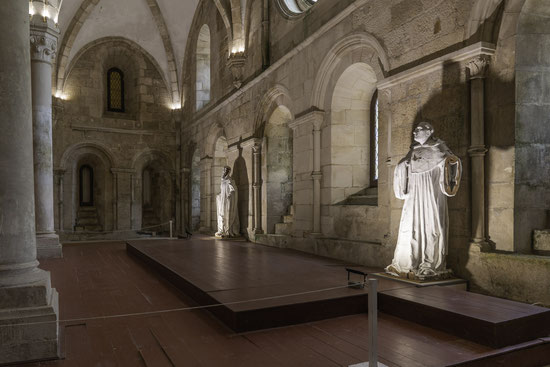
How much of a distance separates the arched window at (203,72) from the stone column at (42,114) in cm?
762

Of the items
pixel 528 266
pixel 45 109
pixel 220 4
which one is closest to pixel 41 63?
pixel 45 109

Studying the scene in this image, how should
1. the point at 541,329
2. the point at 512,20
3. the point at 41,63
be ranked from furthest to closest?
the point at 41,63, the point at 512,20, the point at 541,329

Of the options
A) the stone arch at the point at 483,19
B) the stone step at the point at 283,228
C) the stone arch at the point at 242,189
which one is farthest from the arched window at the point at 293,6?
the stone arch at the point at 483,19

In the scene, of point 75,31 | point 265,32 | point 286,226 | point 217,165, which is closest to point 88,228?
point 217,165

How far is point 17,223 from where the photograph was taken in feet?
10.6

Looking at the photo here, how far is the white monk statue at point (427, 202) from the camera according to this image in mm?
4910

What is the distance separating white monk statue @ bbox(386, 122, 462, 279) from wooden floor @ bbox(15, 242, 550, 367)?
103cm

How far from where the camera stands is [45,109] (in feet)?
27.1

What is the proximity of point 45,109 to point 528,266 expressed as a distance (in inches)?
335

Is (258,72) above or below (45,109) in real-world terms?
above

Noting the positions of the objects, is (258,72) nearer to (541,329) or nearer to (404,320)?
(404,320)

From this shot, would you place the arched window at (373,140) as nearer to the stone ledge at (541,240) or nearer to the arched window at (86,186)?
the stone ledge at (541,240)

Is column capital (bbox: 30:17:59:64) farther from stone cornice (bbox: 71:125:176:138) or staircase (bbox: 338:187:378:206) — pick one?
stone cornice (bbox: 71:125:176:138)

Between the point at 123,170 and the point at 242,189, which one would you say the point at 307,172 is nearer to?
the point at 242,189
